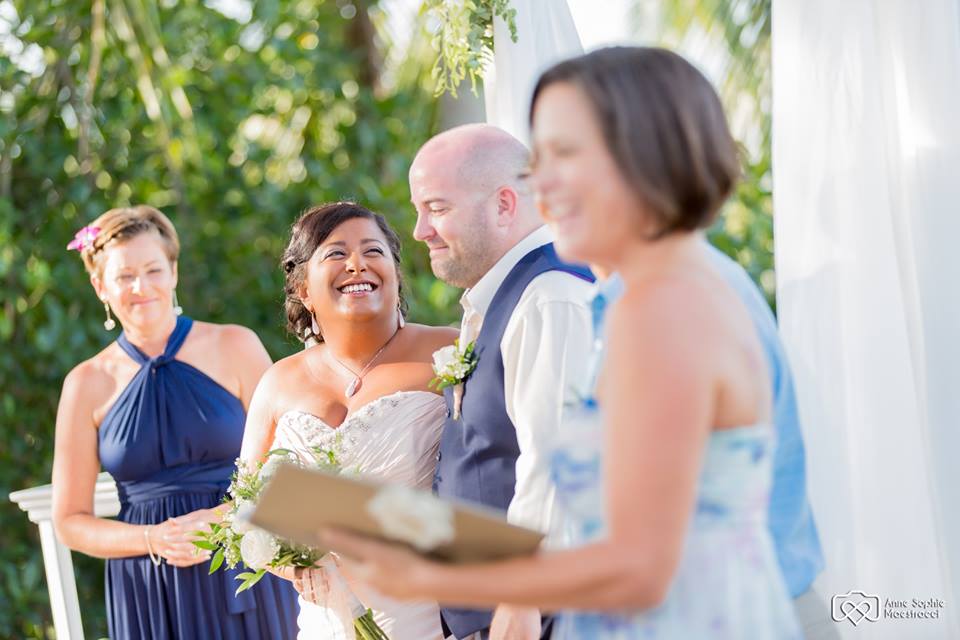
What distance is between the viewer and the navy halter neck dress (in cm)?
371

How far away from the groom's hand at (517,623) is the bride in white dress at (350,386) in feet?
1.81

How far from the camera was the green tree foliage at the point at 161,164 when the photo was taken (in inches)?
221

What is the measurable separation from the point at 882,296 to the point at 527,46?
52.5 inches

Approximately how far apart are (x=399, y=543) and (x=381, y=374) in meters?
1.61

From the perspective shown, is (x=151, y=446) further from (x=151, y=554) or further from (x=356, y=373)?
(x=356, y=373)

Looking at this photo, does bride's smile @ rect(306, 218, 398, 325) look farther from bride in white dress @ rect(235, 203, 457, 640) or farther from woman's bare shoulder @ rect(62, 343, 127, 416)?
woman's bare shoulder @ rect(62, 343, 127, 416)

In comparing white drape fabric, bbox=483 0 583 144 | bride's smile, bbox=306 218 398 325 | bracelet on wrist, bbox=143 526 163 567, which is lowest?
bracelet on wrist, bbox=143 526 163 567

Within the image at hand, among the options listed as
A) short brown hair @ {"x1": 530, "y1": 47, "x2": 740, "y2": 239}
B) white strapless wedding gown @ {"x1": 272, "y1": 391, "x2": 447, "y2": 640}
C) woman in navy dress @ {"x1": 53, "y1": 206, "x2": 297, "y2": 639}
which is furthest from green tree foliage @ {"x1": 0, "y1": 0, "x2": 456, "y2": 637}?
short brown hair @ {"x1": 530, "y1": 47, "x2": 740, "y2": 239}

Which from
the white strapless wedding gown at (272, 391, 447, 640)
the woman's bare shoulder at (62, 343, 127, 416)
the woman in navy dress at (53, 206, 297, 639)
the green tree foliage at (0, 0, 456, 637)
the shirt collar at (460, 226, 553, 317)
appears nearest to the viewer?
the shirt collar at (460, 226, 553, 317)

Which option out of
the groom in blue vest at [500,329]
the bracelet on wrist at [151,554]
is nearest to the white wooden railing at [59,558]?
the bracelet on wrist at [151,554]

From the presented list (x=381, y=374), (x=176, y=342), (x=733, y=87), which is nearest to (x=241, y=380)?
(x=176, y=342)

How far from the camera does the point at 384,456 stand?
288cm

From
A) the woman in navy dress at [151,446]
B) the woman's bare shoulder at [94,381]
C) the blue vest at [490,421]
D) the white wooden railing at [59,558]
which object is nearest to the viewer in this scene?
the blue vest at [490,421]

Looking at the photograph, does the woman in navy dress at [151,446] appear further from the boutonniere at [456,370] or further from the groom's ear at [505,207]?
the groom's ear at [505,207]
